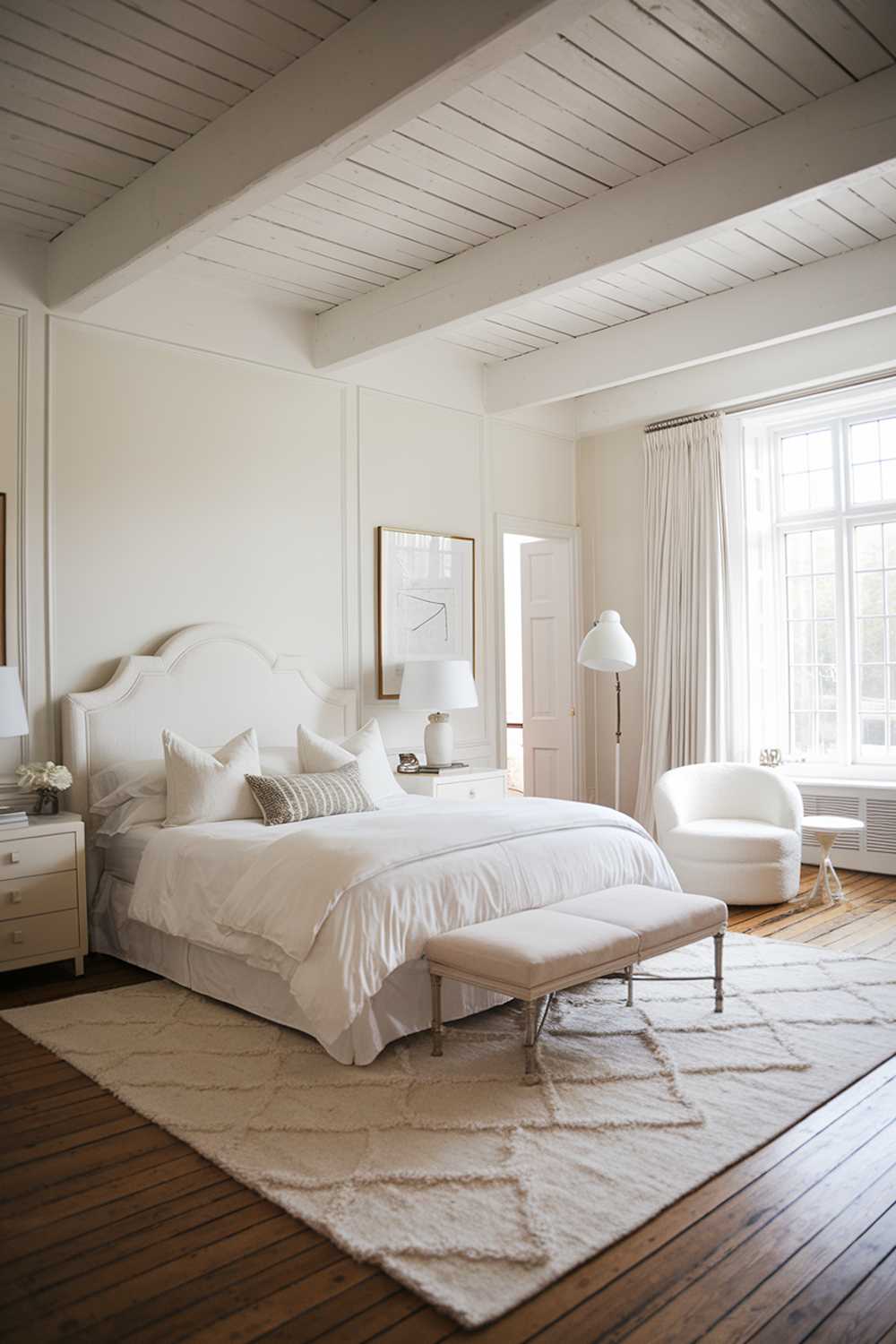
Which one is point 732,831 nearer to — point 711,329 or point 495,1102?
point 711,329

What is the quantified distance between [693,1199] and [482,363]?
5107 mm

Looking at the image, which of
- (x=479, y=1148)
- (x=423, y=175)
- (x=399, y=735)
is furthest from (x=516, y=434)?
(x=479, y=1148)

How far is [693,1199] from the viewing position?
7.66 ft

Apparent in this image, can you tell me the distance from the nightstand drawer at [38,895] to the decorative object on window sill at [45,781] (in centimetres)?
32

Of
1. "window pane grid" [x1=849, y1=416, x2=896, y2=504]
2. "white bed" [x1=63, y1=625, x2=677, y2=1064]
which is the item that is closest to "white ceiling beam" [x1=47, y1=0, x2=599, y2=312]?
"white bed" [x1=63, y1=625, x2=677, y2=1064]

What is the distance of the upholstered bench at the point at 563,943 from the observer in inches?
115

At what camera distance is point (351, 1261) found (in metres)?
2.11

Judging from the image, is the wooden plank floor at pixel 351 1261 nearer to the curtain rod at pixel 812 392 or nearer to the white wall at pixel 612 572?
the white wall at pixel 612 572

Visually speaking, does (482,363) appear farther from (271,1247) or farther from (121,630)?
(271,1247)

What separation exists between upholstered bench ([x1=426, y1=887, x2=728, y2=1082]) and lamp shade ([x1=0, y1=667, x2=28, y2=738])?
1.81m

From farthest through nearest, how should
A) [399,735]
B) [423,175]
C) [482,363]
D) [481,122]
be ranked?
1. [482,363]
2. [399,735]
3. [423,175]
4. [481,122]

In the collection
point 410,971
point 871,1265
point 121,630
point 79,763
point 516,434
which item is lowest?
point 871,1265

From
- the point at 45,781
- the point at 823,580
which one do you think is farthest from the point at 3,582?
the point at 823,580

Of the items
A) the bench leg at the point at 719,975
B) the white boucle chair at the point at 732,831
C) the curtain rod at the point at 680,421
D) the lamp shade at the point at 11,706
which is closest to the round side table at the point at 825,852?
the white boucle chair at the point at 732,831
